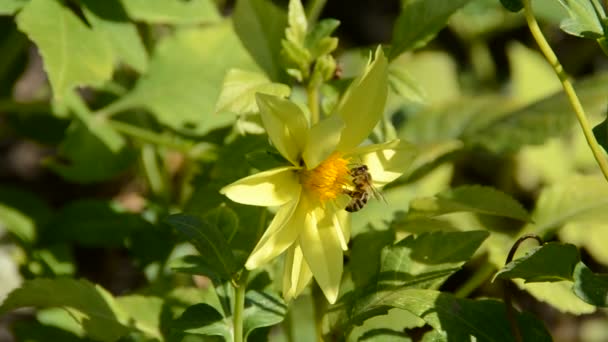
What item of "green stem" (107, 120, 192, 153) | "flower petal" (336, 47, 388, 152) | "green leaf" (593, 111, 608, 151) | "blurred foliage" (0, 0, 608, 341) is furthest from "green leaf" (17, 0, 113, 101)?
"green leaf" (593, 111, 608, 151)

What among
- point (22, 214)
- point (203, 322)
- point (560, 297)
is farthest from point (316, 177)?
point (22, 214)

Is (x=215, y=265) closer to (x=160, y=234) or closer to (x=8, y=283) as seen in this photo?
(x=160, y=234)

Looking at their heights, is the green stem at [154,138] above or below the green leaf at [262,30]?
below

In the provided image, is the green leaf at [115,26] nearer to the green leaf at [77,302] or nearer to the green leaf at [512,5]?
the green leaf at [77,302]

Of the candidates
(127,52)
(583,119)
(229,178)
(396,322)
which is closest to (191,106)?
(127,52)

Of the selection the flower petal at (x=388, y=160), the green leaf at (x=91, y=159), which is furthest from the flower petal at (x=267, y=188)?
the green leaf at (x=91, y=159)

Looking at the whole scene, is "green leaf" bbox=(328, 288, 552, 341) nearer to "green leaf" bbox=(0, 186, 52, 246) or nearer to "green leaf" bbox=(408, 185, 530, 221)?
"green leaf" bbox=(408, 185, 530, 221)
